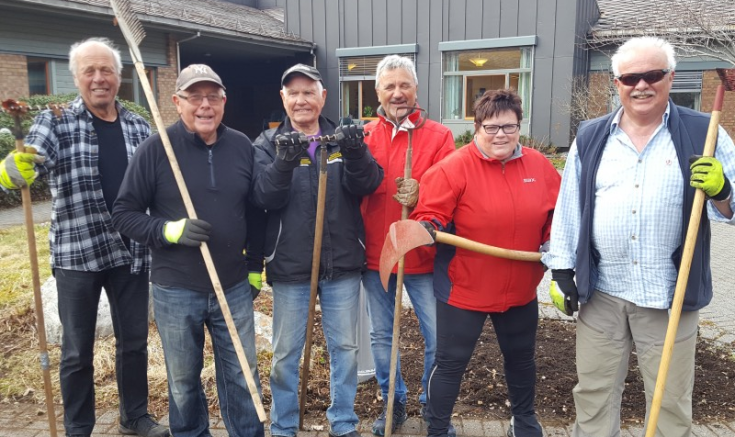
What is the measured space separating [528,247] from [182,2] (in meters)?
18.8

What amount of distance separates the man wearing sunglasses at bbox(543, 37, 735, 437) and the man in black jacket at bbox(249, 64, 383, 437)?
1073mm

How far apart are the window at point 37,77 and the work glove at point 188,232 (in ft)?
39.2

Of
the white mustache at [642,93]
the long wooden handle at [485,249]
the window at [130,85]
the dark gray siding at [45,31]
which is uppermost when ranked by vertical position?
the dark gray siding at [45,31]

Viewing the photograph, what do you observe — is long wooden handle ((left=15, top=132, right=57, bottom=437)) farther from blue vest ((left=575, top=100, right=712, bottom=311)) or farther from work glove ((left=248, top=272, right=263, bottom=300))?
blue vest ((left=575, top=100, right=712, bottom=311))

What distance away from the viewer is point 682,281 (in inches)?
96.4

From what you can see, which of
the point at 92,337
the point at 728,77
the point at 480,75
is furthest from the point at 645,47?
the point at 480,75

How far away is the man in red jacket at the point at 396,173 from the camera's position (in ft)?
11.2

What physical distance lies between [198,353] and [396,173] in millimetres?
1509

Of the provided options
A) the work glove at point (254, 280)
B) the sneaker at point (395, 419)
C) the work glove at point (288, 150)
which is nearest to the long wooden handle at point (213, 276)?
the work glove at point (254, 280)

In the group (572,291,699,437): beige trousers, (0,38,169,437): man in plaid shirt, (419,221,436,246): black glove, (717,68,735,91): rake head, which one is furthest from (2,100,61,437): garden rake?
(717,68,735,91): rake head

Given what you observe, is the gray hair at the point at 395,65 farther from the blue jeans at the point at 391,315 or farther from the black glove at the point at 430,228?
the blue jeans at the point at 391,315

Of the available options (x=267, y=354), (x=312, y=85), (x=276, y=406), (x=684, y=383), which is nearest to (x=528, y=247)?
(x=684, y=383)

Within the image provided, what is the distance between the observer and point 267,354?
4.60m

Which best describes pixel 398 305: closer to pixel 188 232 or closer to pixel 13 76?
pixel 188 232
